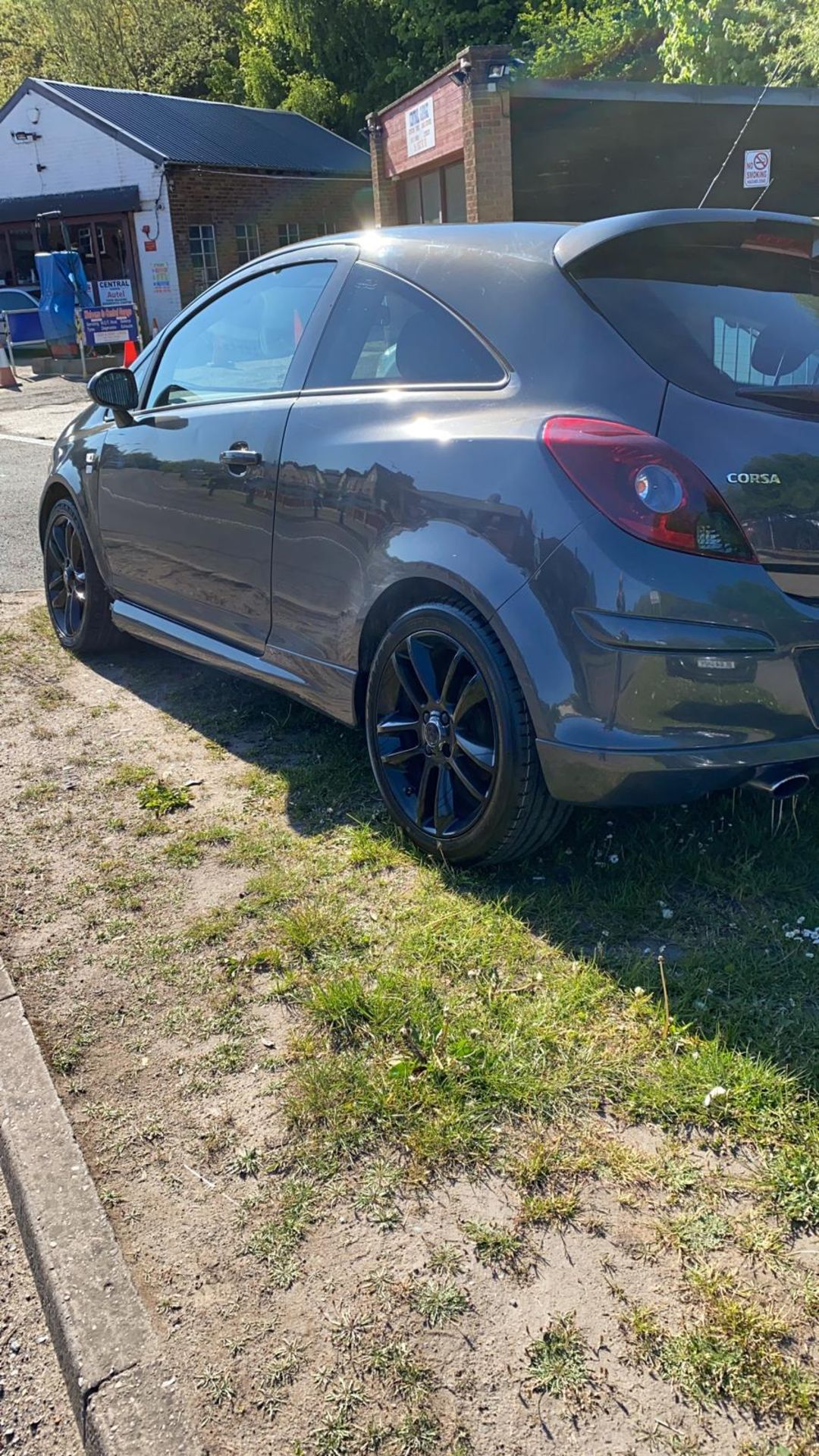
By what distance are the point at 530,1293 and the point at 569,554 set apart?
1.60m

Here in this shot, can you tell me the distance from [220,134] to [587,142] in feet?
56.1

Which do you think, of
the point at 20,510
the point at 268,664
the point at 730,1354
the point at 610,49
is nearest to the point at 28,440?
the point at 20,510

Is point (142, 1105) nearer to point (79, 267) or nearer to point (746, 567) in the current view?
point (746, 567)

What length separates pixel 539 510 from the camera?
2.83 meters

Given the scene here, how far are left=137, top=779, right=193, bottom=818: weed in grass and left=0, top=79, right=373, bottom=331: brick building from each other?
2515 centimetres

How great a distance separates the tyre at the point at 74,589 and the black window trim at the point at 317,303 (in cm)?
96

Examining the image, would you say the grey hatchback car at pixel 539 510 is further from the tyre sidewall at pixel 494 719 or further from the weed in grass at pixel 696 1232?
the weed in grass at pixel 696 1232

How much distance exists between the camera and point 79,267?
955 inches

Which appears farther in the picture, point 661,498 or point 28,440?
point 28,440

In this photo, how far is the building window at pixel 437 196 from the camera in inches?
750

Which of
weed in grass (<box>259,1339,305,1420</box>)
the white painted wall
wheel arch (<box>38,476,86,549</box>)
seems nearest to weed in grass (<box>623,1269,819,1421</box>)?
weed in grass (<box>259,1339,305,1420</box>)

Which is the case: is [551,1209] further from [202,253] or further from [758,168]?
[202,253]

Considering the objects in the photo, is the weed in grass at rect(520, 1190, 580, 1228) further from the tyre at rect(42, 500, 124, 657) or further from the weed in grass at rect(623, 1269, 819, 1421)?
the tyre at rect(42, 500, 124, 657)

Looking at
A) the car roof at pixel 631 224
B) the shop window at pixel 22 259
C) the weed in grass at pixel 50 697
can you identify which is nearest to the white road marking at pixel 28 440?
the weed in grass at pixel 50 697
